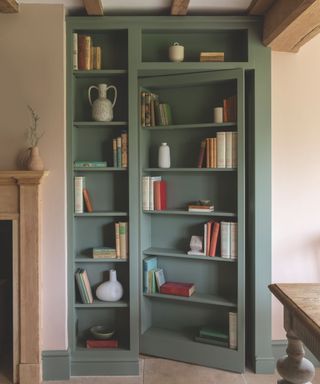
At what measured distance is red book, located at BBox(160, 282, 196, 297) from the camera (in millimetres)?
3312

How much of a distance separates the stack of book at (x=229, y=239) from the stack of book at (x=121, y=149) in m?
0.89

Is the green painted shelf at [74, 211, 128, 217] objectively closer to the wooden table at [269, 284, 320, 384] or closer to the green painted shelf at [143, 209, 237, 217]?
the green painted shelf at [143, 209, 237, 217]

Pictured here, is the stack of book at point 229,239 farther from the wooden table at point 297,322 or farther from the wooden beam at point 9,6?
the wooden beam at point 9,6

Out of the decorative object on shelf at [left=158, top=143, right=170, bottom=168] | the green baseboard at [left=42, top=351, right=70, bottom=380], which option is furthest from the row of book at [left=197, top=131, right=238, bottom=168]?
the green baseboard at [left=42, top=351, right=70, bottom=380]

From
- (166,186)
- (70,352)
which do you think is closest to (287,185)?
(166,186)

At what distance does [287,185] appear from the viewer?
3248 mm

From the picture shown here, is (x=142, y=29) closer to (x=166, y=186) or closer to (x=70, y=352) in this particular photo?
(x=166, y=186)

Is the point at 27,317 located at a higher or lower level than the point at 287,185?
lower

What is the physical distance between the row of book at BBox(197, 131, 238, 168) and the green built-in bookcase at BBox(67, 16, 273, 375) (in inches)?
2.1

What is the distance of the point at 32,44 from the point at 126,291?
2.02m

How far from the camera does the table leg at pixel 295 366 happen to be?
6.15 feet

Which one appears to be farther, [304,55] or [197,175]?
[197,175]

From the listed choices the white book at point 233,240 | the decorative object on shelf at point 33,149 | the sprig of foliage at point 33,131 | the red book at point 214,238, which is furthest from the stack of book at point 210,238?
the sprig of foliage at point 33,131

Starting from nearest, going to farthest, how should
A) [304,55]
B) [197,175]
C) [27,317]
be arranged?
[27,317] < [304,55] < [197,175]
